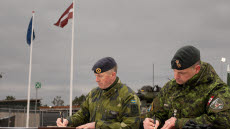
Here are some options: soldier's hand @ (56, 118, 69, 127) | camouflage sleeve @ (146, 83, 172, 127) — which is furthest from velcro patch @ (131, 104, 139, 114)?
soldier's hand @ (56, 118, 69, 127)

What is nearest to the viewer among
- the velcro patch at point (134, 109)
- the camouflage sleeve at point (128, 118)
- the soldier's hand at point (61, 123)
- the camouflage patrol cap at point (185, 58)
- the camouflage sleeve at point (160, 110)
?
the camouflage patrol cap at point (185, 58)

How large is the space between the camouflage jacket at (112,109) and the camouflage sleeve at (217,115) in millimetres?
1158

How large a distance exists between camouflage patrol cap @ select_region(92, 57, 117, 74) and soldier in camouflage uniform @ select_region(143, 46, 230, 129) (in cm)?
112

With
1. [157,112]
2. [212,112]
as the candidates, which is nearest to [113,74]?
[157,112]

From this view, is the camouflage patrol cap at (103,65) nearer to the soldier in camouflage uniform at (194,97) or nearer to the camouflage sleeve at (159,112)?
the camouflage sleeve at (159,112)

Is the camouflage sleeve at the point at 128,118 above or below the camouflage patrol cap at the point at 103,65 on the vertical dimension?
below

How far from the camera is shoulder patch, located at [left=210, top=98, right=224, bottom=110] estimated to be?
292cm

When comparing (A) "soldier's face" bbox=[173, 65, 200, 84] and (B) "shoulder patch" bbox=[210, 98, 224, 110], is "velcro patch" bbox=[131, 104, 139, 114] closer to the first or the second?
(A) "soldier's face" bbox=[173, 65, 200, 84]

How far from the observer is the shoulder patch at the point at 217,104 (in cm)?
292

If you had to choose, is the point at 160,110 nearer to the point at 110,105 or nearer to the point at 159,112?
the point at 159,112

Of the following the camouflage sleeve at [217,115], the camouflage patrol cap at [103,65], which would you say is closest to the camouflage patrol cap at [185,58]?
the camouflage sleeve at [217,115]

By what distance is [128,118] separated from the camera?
13.2ft

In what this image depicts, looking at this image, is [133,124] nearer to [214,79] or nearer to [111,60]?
[111,60]

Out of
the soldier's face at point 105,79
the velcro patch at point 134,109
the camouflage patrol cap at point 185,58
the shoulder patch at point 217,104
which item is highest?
the camouflage patrol cap at point 185,58
